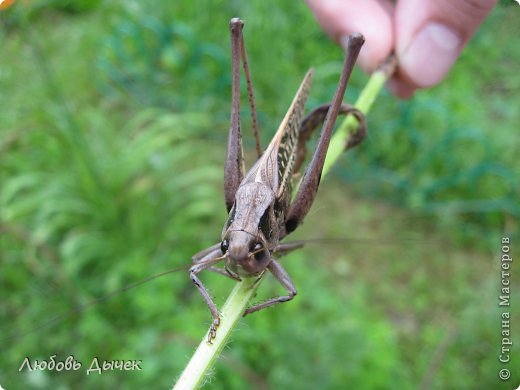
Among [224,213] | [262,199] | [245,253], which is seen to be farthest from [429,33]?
[224,213]

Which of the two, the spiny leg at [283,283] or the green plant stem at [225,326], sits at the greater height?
the green plant stem at [225,326]

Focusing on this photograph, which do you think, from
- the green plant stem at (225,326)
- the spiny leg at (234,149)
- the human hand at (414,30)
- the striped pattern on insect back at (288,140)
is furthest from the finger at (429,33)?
the spiny leg at (234,149)

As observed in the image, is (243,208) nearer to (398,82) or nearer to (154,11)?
(398,82)

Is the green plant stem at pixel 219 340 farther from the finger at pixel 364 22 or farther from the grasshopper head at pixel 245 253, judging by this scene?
the finger at pixel 364 22

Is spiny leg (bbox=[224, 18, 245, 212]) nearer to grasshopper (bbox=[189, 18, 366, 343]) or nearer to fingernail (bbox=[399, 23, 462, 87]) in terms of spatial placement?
grasshopper (bbox=[189, 18, 366, 343])

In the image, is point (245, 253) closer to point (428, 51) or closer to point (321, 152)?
point (321, 152)

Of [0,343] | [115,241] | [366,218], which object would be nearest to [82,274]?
[115,241]
